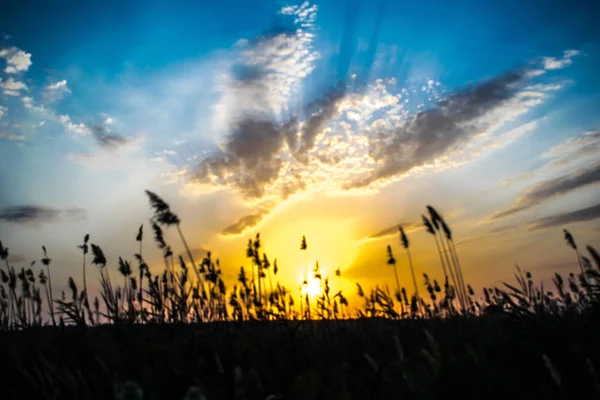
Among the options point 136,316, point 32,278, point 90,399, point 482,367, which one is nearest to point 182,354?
point 90,399

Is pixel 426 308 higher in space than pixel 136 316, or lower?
A: lower

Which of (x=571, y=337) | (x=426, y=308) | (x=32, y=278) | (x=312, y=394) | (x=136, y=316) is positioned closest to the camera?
(x=312, y=394)

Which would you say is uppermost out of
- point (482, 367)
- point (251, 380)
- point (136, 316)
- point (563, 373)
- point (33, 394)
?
point (136, 316)

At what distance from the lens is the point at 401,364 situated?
248 cm

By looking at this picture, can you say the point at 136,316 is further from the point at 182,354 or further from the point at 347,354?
the point at 347,354

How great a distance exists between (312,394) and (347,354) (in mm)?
1493

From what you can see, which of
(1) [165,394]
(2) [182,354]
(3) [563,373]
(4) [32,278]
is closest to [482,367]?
(3) [563,373]

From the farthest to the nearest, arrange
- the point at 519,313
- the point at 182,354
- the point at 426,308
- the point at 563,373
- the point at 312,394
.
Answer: the point at 426,308 → the point at 519,313 → the point at 182,354 → the point at 563,373 → the point at 312,394

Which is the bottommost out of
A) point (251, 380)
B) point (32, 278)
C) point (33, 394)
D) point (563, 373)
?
point (563, 373)

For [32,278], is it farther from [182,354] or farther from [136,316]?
[182,354]

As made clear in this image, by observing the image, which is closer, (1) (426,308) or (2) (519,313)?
(2) (519,313)

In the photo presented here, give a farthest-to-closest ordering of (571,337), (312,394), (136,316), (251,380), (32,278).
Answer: (32,278), (136,316), (571,337), (251,380), (312,394)

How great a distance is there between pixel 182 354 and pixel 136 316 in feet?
11.1

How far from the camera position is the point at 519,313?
454 cm
